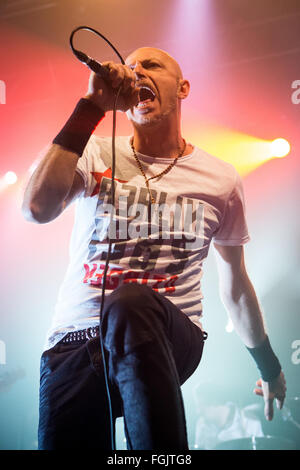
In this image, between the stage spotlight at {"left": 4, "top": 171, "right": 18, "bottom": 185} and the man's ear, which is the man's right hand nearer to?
the man's ear

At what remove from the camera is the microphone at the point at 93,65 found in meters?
1.24

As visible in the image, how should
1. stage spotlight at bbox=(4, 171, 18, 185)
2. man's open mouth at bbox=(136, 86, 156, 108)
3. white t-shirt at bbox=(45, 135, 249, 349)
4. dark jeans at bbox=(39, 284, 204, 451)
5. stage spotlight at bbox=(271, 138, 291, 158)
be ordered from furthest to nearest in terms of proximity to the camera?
stage spotlight at bbox=(4, 171, 18, 185), stage spotlight at bbox=(271, 138, 291, 158), man's open mouth at bbox=(136, 86, 156, 108), white t-shirt at bbox=(45, 135, 249, 349), dark jeans at bbox=(39, 284, 204, 451)

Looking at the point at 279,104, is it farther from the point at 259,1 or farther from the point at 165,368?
the point at 165,368

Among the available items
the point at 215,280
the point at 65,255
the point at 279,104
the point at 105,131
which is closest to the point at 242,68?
the point at 279,104

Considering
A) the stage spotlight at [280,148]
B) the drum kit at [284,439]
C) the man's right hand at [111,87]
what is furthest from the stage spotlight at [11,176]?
the drum kit at [284,439]

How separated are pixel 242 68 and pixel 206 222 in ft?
8.71

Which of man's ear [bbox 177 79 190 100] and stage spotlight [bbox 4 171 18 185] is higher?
stage spotlight [bbox 4 171 18 185]

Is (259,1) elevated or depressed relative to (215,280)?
elevated

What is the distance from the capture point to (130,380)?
0.80 m

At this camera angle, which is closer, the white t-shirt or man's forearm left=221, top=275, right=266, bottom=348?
the white t-shirt

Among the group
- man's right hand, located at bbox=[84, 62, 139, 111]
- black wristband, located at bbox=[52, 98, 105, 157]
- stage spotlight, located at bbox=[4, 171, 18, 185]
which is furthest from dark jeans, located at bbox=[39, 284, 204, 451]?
stage spotlight, located at bbox=[4, 171, 18, 185]

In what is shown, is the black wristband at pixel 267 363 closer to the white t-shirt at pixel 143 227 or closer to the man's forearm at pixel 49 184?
the white t-shirt at pixel 143 227

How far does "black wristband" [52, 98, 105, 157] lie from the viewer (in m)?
1.29

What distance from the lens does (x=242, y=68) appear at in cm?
370
